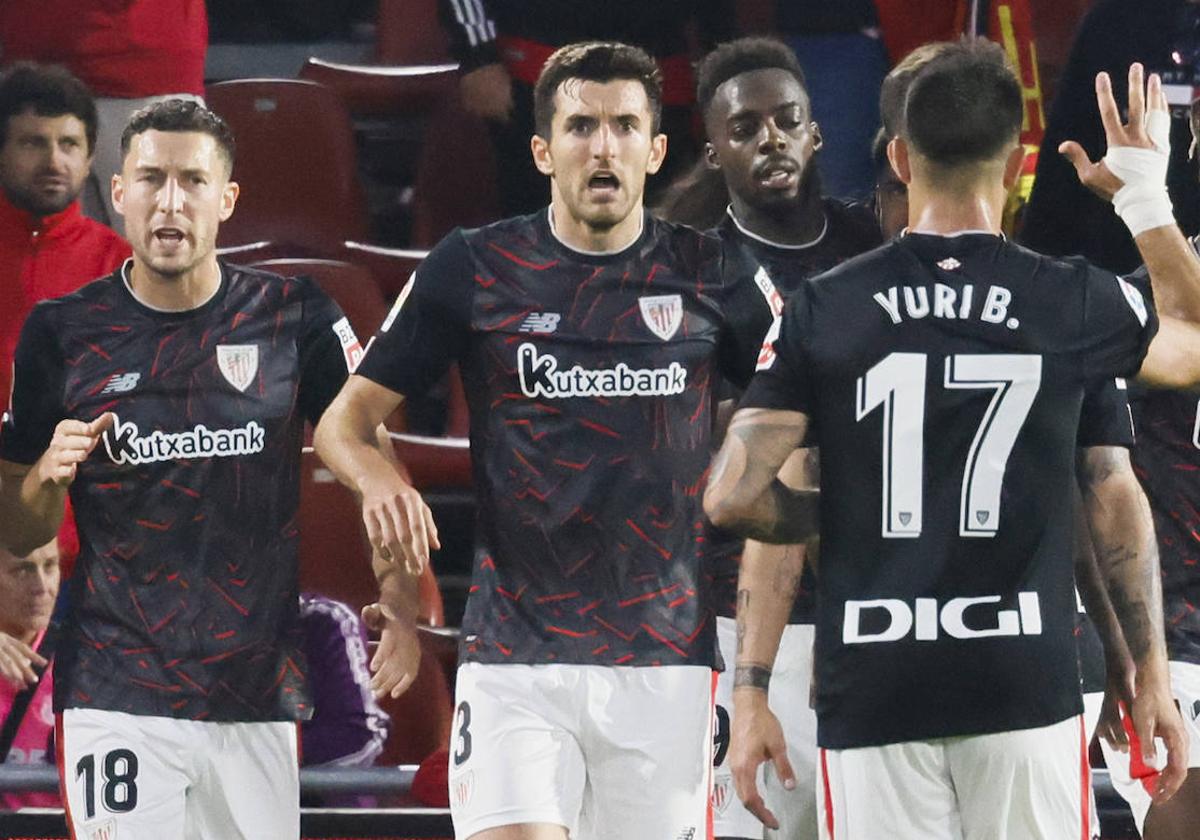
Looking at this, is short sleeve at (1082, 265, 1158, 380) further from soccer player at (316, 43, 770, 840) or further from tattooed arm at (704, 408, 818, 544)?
soccer player at (316, 43, 770, 840)

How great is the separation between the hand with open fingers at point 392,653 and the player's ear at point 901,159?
143 cm

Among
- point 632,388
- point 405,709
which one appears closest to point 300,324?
point 632,388

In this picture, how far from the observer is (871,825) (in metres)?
3.69

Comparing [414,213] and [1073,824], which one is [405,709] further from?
[1073,824]

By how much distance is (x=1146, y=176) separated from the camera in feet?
13.5

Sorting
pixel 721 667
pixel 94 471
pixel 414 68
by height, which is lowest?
pixel 721 667

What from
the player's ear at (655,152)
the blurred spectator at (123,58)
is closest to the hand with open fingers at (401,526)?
the player's ear at (655,152)

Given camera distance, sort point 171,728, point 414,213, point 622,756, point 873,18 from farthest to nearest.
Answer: point 414,213 < point 873,18 < point 171,728 < point 622,756

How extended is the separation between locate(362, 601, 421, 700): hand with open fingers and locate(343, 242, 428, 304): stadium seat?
10.8ft

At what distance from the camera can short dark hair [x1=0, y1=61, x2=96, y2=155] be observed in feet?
22.3

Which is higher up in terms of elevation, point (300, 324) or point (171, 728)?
point (300, 324)

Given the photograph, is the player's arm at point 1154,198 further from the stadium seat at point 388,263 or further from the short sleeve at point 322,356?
the stadium seat at point 388,263

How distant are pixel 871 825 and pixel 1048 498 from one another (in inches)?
24.4

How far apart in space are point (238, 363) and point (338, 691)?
140 cm
